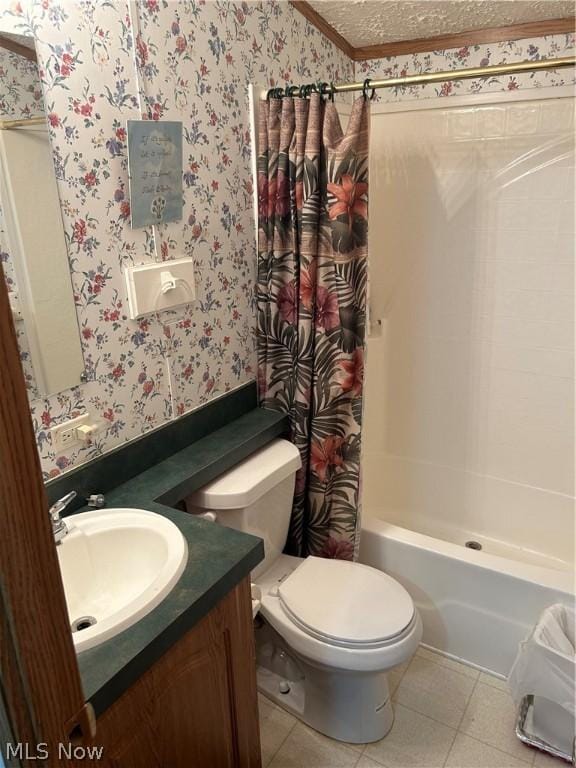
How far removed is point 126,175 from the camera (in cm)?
138

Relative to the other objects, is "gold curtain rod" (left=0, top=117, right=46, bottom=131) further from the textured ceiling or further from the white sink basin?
the textured ceiling

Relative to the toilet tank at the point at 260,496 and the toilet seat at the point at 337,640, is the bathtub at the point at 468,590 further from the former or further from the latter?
the toilet tank at the point at 260,496

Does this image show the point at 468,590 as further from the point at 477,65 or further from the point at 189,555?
the point at 477,65

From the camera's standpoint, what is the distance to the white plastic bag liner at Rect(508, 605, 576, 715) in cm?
149

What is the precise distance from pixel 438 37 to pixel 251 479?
186cm

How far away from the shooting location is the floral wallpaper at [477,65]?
204cm

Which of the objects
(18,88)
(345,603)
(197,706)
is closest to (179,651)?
(197,706)

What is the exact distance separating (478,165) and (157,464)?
171 cm

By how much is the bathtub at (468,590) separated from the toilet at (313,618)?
0.26m

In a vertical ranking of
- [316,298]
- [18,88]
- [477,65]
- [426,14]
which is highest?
[426,14]

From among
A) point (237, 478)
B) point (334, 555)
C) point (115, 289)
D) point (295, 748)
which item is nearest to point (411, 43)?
point (115, 289)

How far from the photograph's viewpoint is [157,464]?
158 cm

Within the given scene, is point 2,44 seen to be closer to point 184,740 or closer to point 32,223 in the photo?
point 32,223

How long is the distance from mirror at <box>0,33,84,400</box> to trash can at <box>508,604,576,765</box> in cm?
145
